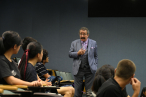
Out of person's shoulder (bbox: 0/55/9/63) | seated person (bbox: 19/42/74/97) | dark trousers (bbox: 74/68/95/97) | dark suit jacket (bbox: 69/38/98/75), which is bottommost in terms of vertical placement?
dark trousers (bbox: 74/68/95/97)

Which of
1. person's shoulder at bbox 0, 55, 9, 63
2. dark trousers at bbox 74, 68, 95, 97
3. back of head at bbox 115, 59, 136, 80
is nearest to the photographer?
Answer: back of head at bbox 115, 59, 136, 80

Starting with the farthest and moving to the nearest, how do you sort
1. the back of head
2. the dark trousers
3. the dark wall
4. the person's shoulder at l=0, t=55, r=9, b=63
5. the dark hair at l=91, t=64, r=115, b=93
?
the dark wall
the dark trousers
the dark hair at l=91, t=64, r=115, b=93
the person's shoulder at l=0, t=55, r=9, b=63
the back of head

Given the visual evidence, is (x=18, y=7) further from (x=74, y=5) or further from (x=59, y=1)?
(x=74, y=5)

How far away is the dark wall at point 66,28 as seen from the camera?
238 inches

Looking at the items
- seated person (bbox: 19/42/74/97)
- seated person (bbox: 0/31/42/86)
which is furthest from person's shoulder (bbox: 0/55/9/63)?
seated person (bbox: 19/42/74/97)

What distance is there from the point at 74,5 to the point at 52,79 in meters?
3.86

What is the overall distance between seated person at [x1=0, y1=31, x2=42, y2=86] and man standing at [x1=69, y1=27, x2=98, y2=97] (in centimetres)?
196

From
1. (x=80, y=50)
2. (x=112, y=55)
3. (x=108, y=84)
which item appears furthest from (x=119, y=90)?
(x=112, y=55)

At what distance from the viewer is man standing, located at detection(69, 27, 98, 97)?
3.66 m

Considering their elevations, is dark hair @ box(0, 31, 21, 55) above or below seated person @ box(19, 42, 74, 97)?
above

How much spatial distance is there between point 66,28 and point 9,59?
178 inches

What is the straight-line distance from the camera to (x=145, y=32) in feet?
19.8

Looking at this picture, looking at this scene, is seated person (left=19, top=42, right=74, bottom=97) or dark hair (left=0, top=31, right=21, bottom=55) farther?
seated person (left=19, top=42, right=74, bottom=97)

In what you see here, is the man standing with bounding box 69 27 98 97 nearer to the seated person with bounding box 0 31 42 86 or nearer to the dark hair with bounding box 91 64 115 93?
the dark hair with bounding box 91 64 115 93
